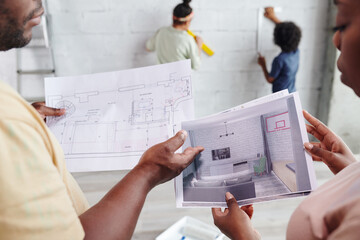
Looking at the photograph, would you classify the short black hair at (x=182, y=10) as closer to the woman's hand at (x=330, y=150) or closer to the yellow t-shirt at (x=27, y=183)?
the woman's hand at (x=330, y=150)

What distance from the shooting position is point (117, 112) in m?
0.97

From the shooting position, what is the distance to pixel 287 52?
2393 mm

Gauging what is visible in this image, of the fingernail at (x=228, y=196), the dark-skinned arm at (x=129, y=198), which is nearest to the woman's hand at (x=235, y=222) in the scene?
the fingernail at (x=228, y=196)

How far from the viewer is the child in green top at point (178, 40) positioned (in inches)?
91.3

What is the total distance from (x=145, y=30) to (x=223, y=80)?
82 cm

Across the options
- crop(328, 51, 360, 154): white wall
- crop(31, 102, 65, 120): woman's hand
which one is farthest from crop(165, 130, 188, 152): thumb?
crop(328, 51, 360, 154): white wall

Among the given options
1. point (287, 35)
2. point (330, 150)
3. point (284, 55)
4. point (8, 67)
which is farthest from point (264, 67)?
point (8, 67)

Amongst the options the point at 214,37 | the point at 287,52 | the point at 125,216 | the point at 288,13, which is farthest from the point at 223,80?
the point at 125,216

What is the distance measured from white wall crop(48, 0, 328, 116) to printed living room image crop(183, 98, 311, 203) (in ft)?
6.17

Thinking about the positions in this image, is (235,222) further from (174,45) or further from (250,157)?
(174,45)

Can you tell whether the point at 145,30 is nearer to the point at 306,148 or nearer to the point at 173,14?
the point at 173,14

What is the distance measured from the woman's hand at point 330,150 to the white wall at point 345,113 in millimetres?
1943

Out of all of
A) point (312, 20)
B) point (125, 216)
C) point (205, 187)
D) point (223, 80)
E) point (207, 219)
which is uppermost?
point (312, 20)

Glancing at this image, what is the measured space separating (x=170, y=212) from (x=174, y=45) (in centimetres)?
127
